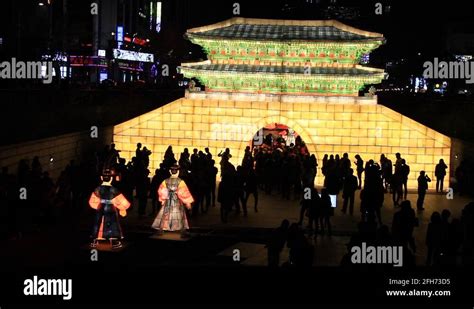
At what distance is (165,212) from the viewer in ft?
53.3

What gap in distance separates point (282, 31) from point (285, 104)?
9.79ft

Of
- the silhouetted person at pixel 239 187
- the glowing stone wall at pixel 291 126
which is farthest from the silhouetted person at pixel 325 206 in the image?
the glowing stone wall at pixel 291 126

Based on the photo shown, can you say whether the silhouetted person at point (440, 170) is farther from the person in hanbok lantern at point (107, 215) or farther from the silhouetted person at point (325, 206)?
the person in hanbok lantern at point (107, 215)

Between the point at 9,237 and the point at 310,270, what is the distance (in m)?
7.92

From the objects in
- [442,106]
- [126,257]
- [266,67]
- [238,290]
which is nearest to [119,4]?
[442,106]

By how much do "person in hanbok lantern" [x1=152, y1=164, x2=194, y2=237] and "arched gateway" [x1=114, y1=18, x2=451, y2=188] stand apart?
10.1m

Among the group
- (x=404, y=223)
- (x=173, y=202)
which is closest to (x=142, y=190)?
(x=173, y=202)

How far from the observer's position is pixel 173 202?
16.2 metres

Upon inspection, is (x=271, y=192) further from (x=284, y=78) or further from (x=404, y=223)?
(x=404, y=223)

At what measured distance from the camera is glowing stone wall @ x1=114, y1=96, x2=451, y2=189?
25703 mm

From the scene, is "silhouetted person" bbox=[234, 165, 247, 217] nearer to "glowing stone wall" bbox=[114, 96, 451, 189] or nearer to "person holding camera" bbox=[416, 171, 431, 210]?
"person holding camera" bbox=[416, 171, 431, 210]

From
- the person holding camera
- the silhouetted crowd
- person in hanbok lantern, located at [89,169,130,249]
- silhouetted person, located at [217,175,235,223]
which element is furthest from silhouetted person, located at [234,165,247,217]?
the person holding camera

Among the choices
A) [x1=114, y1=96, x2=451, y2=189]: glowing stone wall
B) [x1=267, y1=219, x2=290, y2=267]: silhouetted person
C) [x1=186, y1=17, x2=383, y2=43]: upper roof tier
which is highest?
[x1=186, y1=17, x2=383, y2=43]: upper roof tier

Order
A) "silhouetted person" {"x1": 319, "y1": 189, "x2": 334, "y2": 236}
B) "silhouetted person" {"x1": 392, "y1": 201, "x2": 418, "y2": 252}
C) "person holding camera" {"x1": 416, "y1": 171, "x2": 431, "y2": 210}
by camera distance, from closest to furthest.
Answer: "silhouetted person" {"x1": 392, "y1": 201, "x2": 418, "y2": 252}
"silhouetted person" {"x1": 319, "y1": 189, "x2": 334, "y2": 236}
"person holding camera" {"x1": 416, "y1": 171, "x2": 431, "y2": 210}
